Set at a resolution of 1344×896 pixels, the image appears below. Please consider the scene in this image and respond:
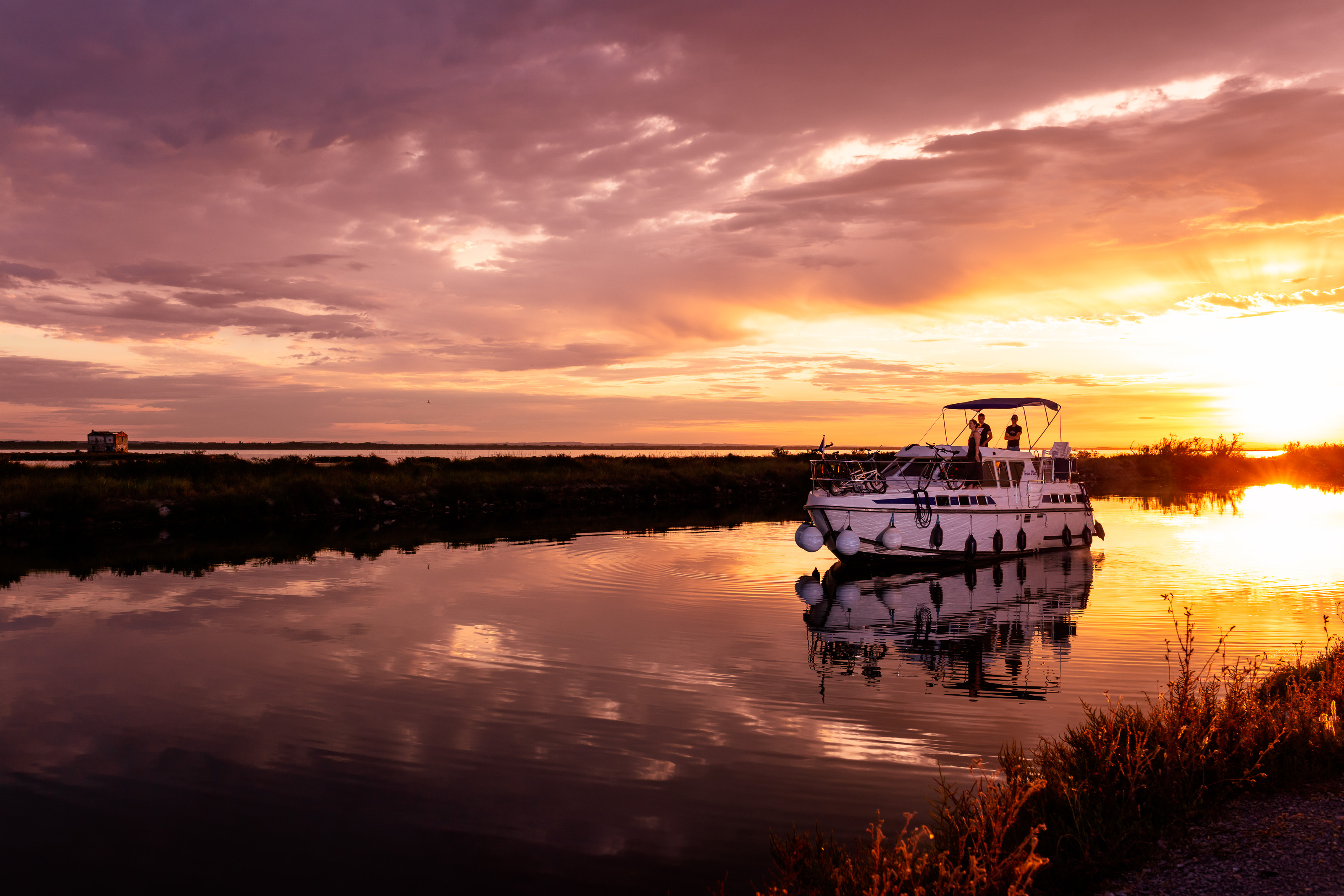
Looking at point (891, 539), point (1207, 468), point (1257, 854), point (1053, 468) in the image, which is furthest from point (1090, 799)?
point (1207, 468)

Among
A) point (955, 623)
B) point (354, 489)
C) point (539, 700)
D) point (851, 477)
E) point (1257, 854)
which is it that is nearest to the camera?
point (1257, 854)

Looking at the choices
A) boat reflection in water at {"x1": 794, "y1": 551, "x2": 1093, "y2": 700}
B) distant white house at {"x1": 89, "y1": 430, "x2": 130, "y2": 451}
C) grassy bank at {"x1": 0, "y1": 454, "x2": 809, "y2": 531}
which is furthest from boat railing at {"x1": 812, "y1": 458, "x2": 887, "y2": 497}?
distant white house at {"x1": 89, "y1": 430, "x2": 130, "y2": 451}

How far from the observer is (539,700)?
44.0ft

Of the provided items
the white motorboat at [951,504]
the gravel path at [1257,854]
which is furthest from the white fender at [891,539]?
the gravel path at [1257,854]

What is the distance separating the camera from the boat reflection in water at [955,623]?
1526 cm

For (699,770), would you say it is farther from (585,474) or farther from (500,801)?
(585,474)

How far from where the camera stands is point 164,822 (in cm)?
909

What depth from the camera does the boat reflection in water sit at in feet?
50.1

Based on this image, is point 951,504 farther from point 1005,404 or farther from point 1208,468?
point 1208,468

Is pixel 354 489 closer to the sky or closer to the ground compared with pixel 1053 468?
closer to the ground

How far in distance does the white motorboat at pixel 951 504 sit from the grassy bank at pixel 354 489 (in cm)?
2343

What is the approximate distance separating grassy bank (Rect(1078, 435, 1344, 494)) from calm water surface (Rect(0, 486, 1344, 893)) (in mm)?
62174

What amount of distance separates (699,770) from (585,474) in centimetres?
5320

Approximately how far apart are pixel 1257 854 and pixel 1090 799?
125 centimetres
